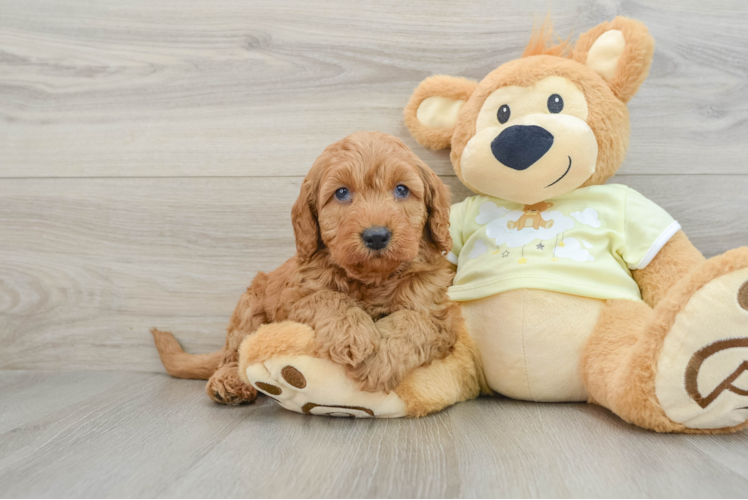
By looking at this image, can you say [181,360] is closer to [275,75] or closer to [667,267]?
[275,75]

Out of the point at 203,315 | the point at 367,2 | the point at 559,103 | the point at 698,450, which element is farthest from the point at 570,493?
the point at 367,2

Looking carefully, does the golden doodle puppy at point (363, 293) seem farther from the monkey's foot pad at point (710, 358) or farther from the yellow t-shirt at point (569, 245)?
the monkey's foot pad at point (710, 358)

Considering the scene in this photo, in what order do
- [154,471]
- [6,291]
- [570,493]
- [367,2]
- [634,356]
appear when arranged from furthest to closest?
[6,291]
[367,2]
[634,356]
[154,471]
[570,493]

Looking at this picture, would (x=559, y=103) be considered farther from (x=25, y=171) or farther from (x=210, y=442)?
(x=25, y=171)

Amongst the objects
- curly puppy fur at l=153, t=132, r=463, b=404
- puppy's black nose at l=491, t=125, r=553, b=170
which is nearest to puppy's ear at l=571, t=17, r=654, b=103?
puppy's black nose at l=491, t=125, r=553, b=170

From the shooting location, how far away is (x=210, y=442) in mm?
888

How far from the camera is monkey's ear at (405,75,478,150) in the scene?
1.23 meters

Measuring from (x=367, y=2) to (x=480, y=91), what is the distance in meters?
0.48

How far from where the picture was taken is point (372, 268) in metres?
0.89

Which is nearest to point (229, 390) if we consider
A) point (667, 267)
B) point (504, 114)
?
point (504, 114)

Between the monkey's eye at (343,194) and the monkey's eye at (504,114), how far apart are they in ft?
1.37

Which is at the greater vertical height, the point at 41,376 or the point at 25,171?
the point at 25,171

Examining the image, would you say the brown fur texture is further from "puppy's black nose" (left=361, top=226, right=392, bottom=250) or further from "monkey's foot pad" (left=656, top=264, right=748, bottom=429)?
"puppy's black nose" (left=361, top=226, right=392, bottom=250)

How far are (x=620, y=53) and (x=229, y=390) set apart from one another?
1146mm
